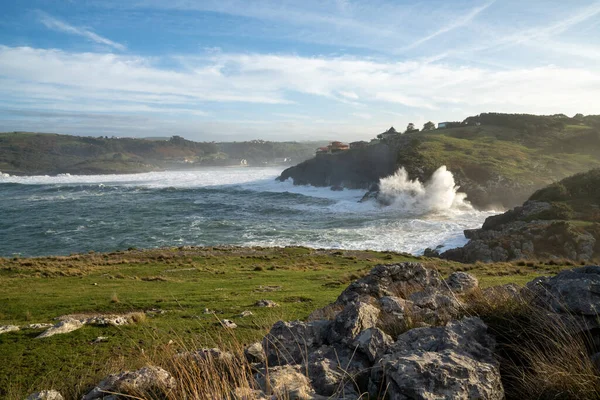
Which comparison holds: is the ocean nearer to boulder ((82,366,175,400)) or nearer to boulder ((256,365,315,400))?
boulder ((256,365,315,400))

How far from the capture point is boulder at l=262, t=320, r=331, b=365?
535 centimetres

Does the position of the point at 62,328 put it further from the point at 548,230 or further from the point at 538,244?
the point at 548,230

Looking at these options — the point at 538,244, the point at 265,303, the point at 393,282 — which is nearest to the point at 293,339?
the point at 393,282

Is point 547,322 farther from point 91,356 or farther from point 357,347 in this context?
point 91,356

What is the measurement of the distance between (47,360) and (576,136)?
119593 millimetres

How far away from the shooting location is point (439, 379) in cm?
356

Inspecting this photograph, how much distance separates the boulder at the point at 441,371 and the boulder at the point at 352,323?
82cm

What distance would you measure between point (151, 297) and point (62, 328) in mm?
5587

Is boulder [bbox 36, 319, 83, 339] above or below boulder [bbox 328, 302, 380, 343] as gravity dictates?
below

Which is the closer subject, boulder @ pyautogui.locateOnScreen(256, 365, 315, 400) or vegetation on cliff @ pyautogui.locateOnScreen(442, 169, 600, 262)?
boulder @ pyautogui.locateOnScreen(256, 365, 315, 400)

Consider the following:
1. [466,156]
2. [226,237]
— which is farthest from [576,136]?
[226,237]

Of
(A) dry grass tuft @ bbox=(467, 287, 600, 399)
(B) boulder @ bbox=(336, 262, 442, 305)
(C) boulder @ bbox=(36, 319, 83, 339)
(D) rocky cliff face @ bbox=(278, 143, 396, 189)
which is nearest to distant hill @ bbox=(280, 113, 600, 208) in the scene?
(D) rocky cliff face @ bbox=(278, 143, 396, 189)

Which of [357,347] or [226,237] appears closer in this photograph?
[357,347]

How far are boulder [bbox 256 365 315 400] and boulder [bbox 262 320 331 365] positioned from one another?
0.88 metres
